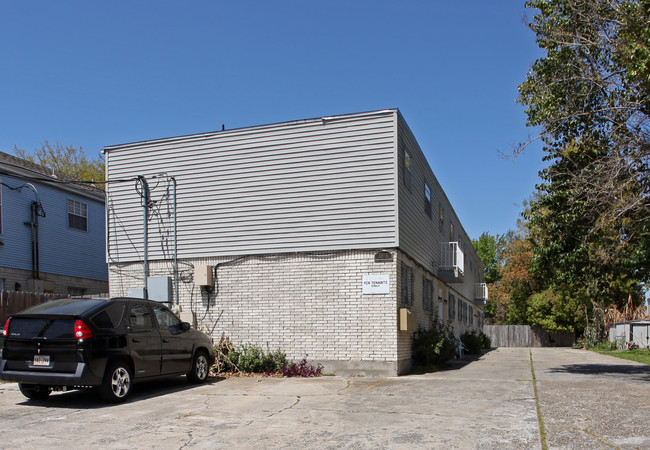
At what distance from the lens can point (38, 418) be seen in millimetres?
8039

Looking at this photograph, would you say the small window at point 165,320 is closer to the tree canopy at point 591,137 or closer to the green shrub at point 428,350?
the green shrub at point 428,350

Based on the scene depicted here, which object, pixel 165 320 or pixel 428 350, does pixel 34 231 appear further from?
pixel 428 350

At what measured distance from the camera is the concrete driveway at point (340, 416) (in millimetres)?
6613

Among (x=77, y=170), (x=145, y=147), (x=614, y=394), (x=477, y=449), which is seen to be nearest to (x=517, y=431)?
(x=477, y=449)

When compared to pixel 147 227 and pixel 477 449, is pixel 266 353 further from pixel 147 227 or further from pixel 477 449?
pixel 477 449

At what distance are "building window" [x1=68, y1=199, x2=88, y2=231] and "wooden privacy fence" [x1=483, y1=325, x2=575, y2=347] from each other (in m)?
30.7

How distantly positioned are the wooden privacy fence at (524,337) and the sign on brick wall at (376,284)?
107ft

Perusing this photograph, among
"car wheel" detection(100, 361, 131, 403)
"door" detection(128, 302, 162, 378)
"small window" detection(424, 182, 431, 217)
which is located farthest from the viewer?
"small window" detection(424, 182, 431, 217)

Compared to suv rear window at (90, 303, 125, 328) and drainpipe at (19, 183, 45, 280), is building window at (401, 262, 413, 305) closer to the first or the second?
suv rear window at (90, 303, 125, 328)

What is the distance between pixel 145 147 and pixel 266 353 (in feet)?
21.1

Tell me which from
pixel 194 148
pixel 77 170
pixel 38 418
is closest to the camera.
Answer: pixel 38 418

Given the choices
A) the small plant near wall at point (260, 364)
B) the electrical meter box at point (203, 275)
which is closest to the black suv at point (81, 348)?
the small plant near wall at point (260, 364)

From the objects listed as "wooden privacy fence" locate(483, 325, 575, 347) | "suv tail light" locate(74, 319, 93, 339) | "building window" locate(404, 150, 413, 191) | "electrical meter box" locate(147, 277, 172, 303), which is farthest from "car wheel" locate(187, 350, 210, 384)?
"wooden privacy fence" locate(483, 325, 575, 347)

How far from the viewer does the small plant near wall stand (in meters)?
13.2
